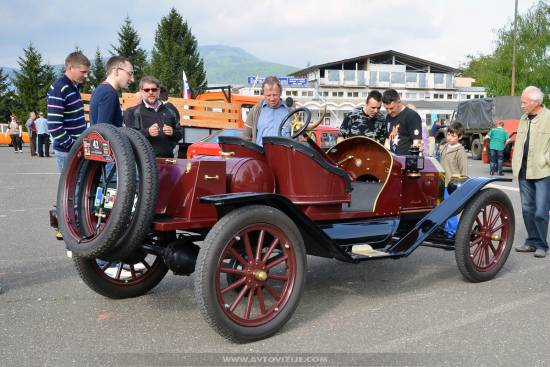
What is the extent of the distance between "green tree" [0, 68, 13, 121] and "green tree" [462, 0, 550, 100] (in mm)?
41731

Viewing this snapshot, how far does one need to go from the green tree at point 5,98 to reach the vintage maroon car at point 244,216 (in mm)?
51752

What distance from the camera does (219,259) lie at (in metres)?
3.05

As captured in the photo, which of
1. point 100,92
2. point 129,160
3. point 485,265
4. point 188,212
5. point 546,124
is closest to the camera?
point 129,160

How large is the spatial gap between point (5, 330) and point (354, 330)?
7.33 ft

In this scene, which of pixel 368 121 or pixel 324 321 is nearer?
pixel 324 321

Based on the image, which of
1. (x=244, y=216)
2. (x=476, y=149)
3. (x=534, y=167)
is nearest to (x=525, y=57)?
(x=476, y=149)

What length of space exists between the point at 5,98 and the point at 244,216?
2141 inches

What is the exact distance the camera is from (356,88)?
66.6 m

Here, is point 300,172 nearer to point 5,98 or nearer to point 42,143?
point 42,143

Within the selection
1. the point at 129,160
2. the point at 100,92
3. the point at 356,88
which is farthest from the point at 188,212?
the point at 356,88

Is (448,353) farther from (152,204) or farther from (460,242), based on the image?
(152,204)

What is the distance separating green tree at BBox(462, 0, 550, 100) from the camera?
37000 mm

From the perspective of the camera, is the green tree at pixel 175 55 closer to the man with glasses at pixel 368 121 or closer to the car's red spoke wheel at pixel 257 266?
the man with glasses at pixel 368 121

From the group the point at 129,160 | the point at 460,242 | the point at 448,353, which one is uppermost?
the point at 129,160
